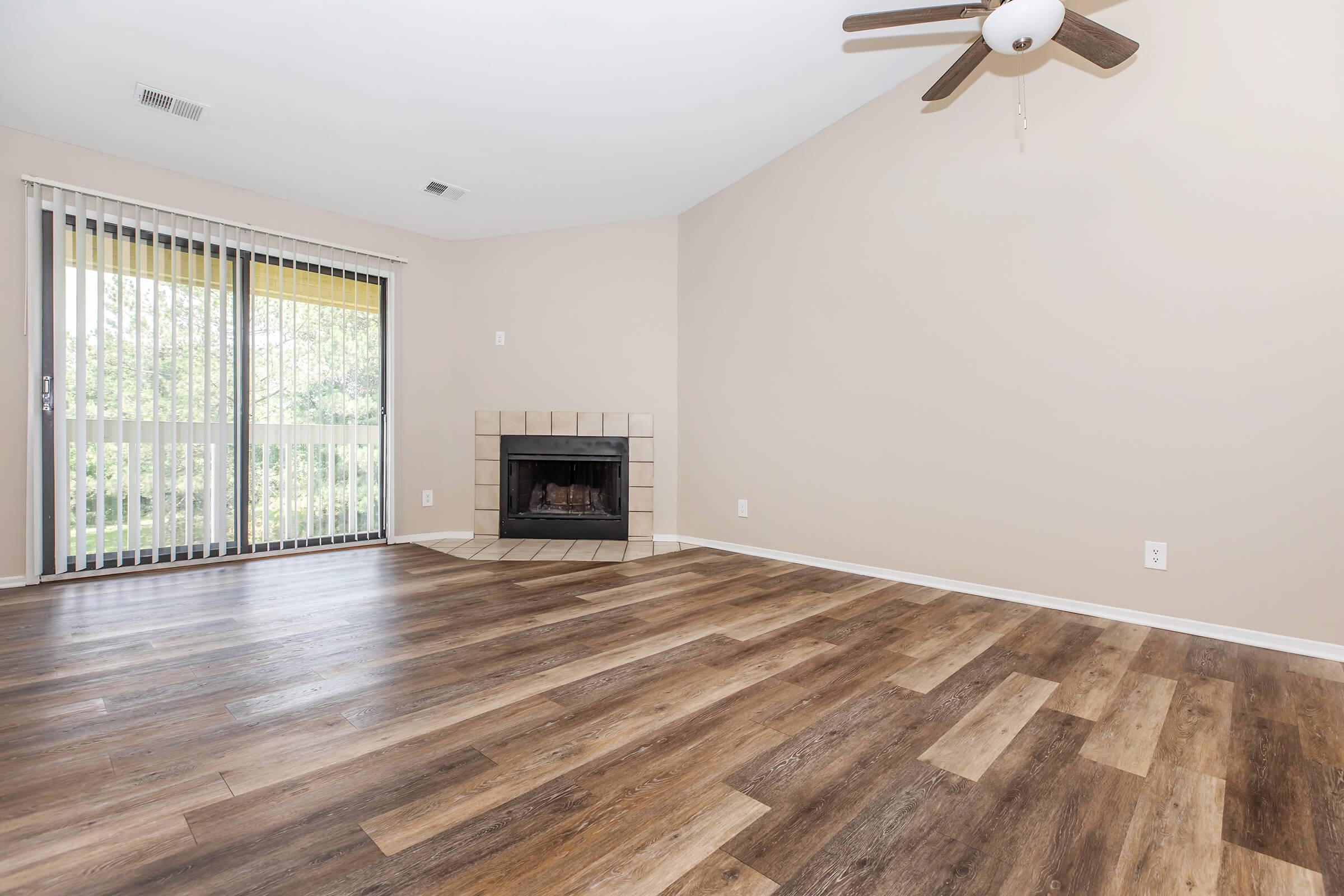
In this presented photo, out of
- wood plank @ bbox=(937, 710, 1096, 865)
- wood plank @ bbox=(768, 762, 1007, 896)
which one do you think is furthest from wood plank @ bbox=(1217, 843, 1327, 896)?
wood plank @ bbox=(768, 762, 1007, 896)

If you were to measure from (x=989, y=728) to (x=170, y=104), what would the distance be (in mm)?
4119

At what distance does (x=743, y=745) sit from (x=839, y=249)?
296cm

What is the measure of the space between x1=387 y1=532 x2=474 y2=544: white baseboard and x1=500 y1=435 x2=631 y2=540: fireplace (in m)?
0.33

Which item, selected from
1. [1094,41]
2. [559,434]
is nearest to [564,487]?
[559,434]

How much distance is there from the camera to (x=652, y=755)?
1487 mm

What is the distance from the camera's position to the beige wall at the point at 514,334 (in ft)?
14.9

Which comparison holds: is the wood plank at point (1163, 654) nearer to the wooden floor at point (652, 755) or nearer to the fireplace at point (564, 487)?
the wooden floor at point (652, 755)

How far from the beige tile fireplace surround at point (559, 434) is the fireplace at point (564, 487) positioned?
4 centimetres

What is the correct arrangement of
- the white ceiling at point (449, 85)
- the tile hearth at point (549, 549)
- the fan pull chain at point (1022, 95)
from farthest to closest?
the tile hearth at point (549, 549)
the fan pull chain at point (1022, 95)
the white ceiling at point (449, 85)

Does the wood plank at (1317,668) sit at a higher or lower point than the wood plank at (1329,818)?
higher

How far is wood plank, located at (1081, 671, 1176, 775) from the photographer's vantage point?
1.51 meters

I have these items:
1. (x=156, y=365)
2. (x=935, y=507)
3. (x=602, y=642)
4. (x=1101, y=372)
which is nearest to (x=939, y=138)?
(x=1101, y=372)

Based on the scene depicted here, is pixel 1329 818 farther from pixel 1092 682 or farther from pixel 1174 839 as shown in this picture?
pixel 1092 682


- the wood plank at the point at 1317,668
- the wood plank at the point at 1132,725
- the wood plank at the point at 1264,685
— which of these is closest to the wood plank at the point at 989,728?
the wood plank at the point at 1132,725
